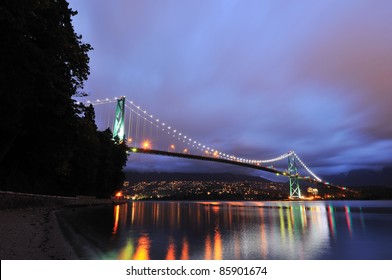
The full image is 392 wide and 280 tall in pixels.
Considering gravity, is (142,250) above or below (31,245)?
below

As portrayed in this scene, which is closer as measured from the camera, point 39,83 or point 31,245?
point 31,245

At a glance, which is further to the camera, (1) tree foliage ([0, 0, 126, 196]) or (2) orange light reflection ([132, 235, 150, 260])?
(1) tree foliage ([0, 0, 126, 196])


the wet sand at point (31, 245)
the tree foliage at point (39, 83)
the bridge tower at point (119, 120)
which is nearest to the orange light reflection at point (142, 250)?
the wet sand at point (31, 245)

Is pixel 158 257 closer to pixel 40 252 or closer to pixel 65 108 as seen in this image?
pixel 40 252

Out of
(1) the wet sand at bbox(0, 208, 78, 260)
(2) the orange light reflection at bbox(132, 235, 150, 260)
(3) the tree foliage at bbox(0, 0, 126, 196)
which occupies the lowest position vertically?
(2) the orange light reflection at bbox(132, 235, 150, 260)

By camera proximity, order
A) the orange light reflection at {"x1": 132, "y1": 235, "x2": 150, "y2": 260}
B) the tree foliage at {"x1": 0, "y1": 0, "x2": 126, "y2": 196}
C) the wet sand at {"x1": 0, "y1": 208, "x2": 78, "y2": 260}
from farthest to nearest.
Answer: the tree foliage at {"x1": 0, "y1": 0, "x2": 126, "y2": 196}
the orange light reflection at {"x1": 132, "y1": 235, "x2": 150, "y2": 260}
the wet sand at {"x1": 0, "y1": 208, "x2": 78, "y2": 260}

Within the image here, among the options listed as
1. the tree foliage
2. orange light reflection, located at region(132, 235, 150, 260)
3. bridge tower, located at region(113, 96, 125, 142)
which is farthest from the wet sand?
bridge tower, located at region(113, 96, 125, 142)

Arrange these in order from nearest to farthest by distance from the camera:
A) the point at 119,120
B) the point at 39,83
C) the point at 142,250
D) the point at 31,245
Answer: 1. the point at 31,245
2. the point at 142,250
3. the point at 39,83
4. the point at 119,120

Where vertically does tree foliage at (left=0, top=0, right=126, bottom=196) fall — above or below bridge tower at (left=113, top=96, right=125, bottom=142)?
below

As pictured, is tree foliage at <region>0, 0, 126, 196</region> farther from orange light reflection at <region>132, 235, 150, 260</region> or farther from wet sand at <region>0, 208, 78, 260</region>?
orange light reflection at <region>132, 235, 150, 260</region>

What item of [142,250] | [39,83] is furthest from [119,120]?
[142,250]

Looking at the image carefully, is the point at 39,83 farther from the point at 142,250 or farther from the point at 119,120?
the point at 119,120

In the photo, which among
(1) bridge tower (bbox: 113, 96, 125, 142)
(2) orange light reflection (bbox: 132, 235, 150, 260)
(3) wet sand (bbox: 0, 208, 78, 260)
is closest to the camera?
(3) wet sand (bbox: 0, 208, 78, 260)
